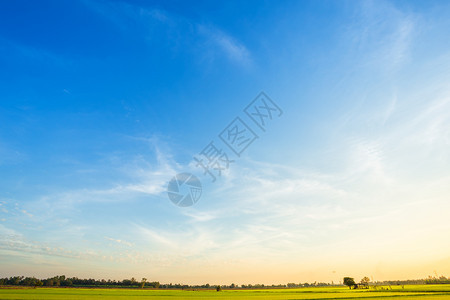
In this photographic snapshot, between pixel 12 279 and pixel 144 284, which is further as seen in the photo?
pixel 144 284

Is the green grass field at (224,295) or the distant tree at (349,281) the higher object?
the green grass field at (224,295)

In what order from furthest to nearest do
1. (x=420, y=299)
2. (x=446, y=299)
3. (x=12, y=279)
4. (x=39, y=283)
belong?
(x=12, y=279) < (x=39, y=283) < (x=420, y=299) < (x=446, y=299)

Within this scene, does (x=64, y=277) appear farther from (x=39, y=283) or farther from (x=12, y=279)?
(x=39, y=283)

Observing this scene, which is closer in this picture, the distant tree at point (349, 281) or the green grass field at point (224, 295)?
the green grass field at point (224, 295)

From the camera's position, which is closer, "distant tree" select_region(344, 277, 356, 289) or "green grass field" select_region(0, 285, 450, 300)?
"green grass field" select_region(0, 285, 450, 300)

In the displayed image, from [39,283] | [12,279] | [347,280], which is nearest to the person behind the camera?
[39,283]

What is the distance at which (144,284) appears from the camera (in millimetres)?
179625

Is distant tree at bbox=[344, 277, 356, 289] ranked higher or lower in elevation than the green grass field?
lower

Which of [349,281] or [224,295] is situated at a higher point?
[224,295]

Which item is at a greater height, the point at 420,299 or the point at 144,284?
the point at 420,299

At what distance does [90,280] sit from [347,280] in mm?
176775

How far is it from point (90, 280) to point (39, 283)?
87831mm

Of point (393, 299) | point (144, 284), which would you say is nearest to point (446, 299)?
point (393, 299)

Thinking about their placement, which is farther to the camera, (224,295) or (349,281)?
(349,281)
